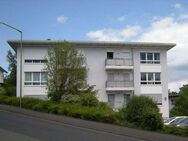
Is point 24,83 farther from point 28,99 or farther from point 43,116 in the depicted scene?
point 43,116

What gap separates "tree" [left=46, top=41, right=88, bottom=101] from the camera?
117ft

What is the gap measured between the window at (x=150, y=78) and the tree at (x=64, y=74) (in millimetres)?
18081

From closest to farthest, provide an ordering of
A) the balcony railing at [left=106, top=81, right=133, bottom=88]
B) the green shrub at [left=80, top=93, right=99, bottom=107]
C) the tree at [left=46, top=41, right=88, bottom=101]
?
1. the green shrub at [left=80, top=93, right=99, bottom=107]
2. the tree at [left=46, top=41, right=88, bottom=101]
3. the balcony railing at [left=106, top=81, right=133, bottom=88]

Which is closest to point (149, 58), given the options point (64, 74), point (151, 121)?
Answer: point (64, 74)

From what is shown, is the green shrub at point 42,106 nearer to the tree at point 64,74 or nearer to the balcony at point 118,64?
the tree at point 64,74

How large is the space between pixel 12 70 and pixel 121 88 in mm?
30034

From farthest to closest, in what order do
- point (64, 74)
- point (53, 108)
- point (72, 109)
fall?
point (64, 74)
point (53, 108)
point (72, 109)

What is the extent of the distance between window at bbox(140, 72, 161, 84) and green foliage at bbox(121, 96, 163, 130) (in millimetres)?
27346

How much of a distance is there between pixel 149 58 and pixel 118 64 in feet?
15.8

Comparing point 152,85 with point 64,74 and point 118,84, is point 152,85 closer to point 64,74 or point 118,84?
point 118,84

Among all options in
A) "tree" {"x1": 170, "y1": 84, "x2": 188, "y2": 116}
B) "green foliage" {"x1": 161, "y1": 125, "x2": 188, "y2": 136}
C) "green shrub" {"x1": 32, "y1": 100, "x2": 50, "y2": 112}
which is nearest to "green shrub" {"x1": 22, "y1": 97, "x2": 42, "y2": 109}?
"green shrub" {"x1": 32, "y1": 100, "x2": 50, "y2": 112}

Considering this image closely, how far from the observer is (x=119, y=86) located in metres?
51.5

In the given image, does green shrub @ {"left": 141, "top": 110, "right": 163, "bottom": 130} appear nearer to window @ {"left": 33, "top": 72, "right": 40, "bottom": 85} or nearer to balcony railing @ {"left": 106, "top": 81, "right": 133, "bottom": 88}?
balcony railing @ {"left": 106, "top": 81, "right": 133, "bottom": 88}

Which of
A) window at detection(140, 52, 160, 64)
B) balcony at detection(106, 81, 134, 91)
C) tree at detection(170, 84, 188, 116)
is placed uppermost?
window at detection(140, 52, 160, 64)
